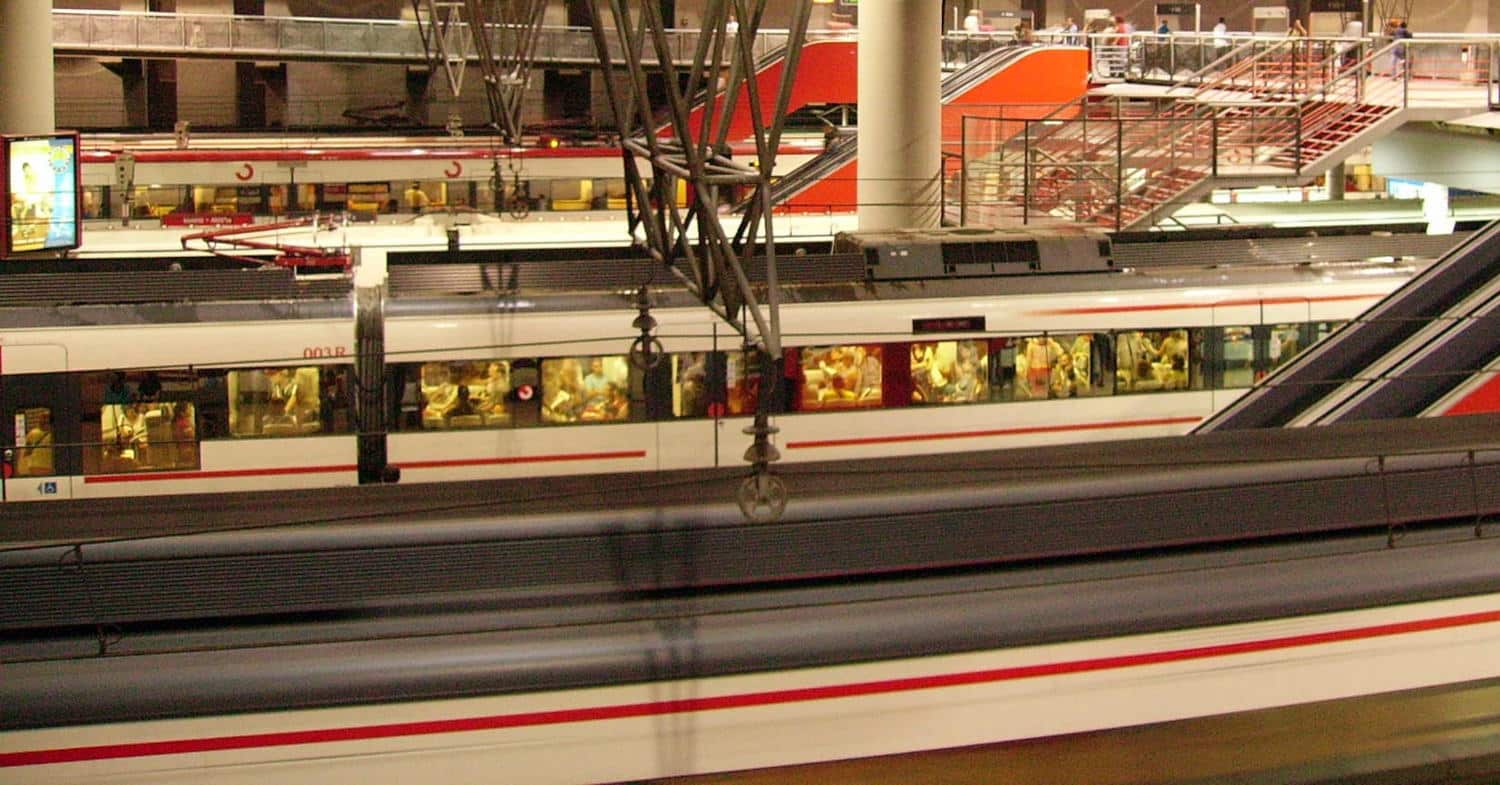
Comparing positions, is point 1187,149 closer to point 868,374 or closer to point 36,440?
point 868,374

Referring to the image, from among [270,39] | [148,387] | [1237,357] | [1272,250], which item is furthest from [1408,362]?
[270,39]

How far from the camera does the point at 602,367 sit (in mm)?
11672

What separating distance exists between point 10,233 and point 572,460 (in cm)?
631

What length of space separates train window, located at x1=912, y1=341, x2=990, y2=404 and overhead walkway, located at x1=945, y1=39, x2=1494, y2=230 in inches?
223

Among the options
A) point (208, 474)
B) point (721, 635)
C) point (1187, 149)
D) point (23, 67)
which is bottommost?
point (721, 635)

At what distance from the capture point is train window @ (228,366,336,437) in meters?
11.2

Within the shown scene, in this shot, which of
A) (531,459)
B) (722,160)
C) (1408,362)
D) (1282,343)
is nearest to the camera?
(722,160)

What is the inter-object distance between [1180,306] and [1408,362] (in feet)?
14.1

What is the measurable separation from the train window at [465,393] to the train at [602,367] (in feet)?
0.05

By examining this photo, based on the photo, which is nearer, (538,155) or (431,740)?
(431,740)

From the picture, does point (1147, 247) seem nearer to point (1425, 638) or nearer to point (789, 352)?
point (789, 352)

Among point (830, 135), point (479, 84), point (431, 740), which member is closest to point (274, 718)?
point (431, 740)

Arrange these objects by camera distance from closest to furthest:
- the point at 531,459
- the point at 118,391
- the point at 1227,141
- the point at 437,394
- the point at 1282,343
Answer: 1. the point at 118,391
2. the point at 437,394
3. the point at 531,459
4. the point at 1282,343
5. the point at 1227,141

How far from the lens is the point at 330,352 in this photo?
11.3 meters
